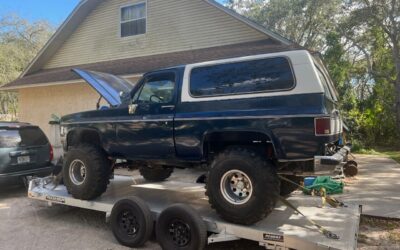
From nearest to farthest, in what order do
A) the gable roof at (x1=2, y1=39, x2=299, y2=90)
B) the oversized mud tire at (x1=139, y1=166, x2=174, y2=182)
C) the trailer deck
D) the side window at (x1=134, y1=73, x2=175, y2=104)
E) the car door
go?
the trailer deck → the car door → the side window at (x1=134, y1=73, x2=175, y2=104) → the oversized mud tire at (x1=139, y1=166, x2=174, y2=182) → the gable roof at (x1=2, y1=39, x2=299, y2=90)

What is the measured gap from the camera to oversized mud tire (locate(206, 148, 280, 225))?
14.3 ft

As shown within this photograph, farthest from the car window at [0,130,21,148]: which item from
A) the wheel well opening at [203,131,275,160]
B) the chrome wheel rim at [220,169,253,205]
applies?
the chrome wheel rim at [220,169,253,205]

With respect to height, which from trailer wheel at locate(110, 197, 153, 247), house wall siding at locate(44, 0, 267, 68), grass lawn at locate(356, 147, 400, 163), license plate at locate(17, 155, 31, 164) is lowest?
grass lawn at locate(356, 147, 400, 163)

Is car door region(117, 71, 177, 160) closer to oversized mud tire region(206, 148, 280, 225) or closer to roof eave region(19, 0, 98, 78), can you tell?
oversized mud tire region(206, 148, 280, 225)

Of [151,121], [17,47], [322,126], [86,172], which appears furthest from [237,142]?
[17,47]

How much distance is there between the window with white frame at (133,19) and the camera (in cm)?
1571

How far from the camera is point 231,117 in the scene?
4.70 metres

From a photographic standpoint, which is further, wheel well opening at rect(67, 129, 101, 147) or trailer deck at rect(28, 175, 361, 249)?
wheel well opening at rect(67, 129, 101, 147)

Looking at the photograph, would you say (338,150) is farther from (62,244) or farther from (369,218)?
(62,244)

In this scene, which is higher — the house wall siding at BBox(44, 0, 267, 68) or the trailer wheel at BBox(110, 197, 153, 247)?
the house wall siding at BBox(44, 0, 267, 68)

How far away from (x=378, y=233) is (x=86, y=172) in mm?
4807

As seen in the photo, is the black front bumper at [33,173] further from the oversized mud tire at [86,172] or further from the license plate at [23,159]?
the oversized mud tire at [86,172]

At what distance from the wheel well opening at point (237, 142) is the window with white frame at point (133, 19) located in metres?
11.5

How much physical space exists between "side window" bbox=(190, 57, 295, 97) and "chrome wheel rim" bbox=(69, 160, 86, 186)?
2520 millimetres
